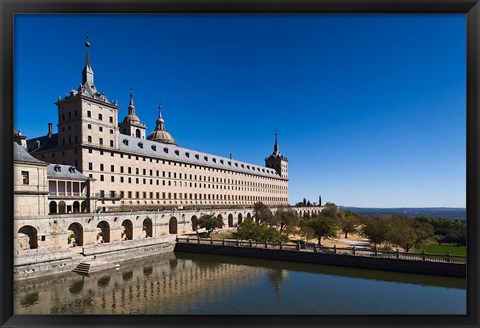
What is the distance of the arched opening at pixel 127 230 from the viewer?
99.4 feet

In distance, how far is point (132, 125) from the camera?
61281 mm

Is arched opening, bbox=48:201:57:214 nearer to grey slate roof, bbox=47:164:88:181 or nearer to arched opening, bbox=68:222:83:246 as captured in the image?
grey slate roof, bbox=47:164:88:181

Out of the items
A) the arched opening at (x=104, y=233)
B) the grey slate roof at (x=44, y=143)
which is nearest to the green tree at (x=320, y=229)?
the arched opening at (x=104, y=233)

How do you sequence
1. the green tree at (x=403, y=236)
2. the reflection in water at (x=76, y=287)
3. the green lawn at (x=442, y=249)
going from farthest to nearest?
the green lawn at (x=442, y=249)
the green tree at (x=403, y=236)
the reflection in water at (x=76, y=287)

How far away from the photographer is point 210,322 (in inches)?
170

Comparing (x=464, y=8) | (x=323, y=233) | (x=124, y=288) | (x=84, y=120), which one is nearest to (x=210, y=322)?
(x=464, y=8)

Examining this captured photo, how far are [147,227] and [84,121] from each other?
1481cm

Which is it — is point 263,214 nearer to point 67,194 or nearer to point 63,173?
point 67,194

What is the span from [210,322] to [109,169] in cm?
3685

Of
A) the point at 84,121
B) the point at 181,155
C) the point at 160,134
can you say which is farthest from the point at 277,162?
the point at 84,121

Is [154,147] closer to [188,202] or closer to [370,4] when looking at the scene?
[188,202]

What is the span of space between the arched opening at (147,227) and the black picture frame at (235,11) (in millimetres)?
29097

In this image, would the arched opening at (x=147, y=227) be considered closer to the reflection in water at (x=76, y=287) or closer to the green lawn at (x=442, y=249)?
the reflection in water at (x=76, y=287)

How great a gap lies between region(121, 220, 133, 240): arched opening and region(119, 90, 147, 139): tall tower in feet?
→ 108
